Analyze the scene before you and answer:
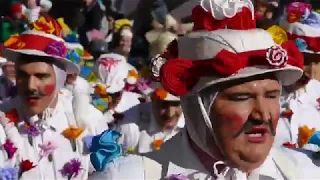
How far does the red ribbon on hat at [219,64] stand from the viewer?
3242 millimetres

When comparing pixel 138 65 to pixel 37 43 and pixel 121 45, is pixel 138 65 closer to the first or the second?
pixel 121 45

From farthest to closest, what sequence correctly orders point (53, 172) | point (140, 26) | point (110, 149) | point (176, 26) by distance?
point (140, 26), point (176, 26), point (53, 172), point (110, 149)

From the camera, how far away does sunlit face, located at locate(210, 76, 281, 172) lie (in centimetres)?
322

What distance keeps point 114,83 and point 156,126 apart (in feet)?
6.68

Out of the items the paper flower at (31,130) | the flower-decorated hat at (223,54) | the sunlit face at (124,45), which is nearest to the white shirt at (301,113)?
the paper flower at (31,130)

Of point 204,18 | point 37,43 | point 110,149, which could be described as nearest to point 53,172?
point 37,43

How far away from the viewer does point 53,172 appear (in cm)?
562

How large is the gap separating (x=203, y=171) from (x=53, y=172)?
237cm

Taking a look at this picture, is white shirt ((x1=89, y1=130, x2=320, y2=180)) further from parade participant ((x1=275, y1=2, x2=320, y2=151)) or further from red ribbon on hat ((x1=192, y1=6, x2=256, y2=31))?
parade participant ((x1=275, y1=2, x2=320, y2=151))

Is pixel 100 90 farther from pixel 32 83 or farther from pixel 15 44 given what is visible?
pixel 32 83

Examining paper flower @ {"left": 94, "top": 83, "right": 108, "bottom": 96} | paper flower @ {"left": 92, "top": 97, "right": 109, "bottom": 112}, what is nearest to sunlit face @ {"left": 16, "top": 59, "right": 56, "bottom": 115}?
paper flower @ {"left": 92, "top": 97, "right": 109, "bottom": 112}

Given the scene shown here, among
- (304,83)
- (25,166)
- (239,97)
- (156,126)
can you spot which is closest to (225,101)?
(239,97)

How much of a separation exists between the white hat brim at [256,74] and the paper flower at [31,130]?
2.63 meters

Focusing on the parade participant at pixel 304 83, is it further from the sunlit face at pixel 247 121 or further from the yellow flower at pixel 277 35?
the sunlit face at pixel 247 121
